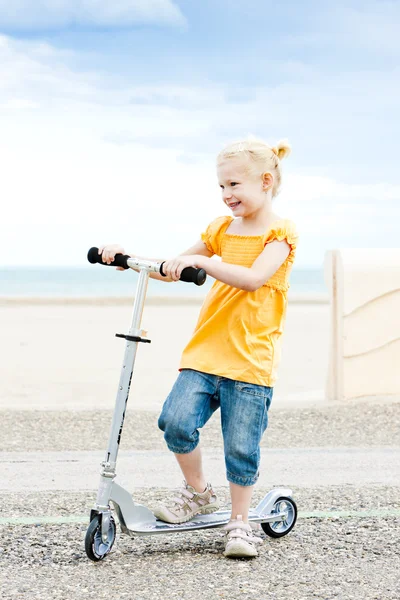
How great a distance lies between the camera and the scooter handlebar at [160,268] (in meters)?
3.19

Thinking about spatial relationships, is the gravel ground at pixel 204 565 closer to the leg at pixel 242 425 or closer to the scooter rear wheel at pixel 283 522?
the scooter rear wheel at pixel 283 522

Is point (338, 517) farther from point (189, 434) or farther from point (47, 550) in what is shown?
point (47, 550)

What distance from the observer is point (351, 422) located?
717 centimetres

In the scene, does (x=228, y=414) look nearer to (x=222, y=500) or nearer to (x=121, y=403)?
(x=121, y=403)

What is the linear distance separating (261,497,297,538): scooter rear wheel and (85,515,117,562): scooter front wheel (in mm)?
757

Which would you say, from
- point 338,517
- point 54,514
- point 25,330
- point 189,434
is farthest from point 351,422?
point 25,330

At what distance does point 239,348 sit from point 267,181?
69cm

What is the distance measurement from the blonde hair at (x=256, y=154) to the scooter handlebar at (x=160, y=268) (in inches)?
22.3

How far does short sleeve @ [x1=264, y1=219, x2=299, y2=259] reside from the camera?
354cm

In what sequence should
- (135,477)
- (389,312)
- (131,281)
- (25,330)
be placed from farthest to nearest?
(131,281) → (25,330) → (389,312) → (135,477)

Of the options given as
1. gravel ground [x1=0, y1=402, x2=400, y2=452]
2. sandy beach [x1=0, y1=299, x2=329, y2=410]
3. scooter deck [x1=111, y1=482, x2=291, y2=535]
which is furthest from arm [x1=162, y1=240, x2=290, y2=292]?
sandy beach [x1=0, y1=299, x2=329, y2=410]

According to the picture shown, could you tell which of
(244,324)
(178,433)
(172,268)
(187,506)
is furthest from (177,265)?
(187,506)

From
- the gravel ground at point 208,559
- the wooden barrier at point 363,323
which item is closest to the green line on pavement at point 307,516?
the gravel ground at point 208,559

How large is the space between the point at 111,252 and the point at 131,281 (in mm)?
53899
